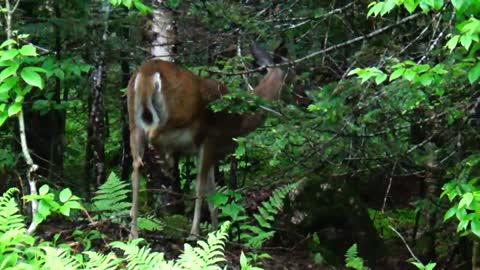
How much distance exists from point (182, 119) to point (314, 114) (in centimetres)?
171

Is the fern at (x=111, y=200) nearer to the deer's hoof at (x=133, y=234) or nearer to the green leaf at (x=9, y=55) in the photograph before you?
the deer's hoof at (x=133, y=234)

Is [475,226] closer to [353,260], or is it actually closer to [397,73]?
[397,73]

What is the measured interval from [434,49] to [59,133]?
15.1ft

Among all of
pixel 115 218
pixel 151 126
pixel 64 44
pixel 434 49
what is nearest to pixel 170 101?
pixel 151 126

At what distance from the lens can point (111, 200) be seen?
314 inches

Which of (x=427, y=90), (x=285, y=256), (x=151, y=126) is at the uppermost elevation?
(x=427, y=90)

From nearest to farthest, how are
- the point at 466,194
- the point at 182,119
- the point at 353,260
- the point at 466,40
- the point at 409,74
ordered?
the point at 466,40
the point at 466,194
the point at 409,74
the point at 353,260
the point at 182,119

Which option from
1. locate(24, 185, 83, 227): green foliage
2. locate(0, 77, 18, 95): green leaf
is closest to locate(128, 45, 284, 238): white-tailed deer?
locate(0, 77, 18, 95): green leaf

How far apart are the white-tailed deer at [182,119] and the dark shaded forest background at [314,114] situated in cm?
28

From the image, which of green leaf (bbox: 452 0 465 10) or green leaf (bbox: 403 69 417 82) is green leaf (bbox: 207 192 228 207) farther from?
green leaf (bbox: 452 0 465 10)

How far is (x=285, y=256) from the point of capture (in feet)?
26.7

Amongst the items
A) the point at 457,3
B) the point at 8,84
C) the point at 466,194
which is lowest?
the point at 466,194

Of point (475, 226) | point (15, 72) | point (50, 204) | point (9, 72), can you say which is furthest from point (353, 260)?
point (9, 72)

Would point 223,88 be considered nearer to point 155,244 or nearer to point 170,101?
point 170,101
